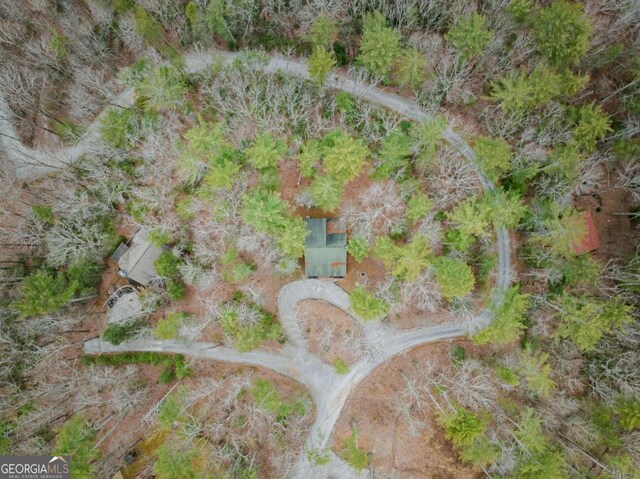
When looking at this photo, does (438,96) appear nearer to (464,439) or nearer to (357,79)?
(357,79)

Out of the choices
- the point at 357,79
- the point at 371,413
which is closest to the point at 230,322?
the point at 371,413

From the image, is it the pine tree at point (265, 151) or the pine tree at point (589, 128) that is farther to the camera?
the pine tree at point (265, 151)

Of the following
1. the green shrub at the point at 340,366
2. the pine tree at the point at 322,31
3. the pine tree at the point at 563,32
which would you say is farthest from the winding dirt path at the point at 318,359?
the pine tree at the point at 563,32

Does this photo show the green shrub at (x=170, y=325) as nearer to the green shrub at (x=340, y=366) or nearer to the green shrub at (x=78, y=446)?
the green shrub at (x=78, y=446)

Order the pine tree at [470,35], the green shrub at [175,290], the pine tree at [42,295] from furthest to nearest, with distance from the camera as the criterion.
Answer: the green shrub at [175,290] < the pine tree at [470,35] < the pine tree at [42,295]

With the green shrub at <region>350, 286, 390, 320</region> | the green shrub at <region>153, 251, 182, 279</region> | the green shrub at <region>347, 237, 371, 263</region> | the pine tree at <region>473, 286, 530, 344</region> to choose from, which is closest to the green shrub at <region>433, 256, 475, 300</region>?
the pine tree at <region>473, 286, 530, 344</region>

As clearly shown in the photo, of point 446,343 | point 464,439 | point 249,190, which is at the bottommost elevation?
point 464,439
